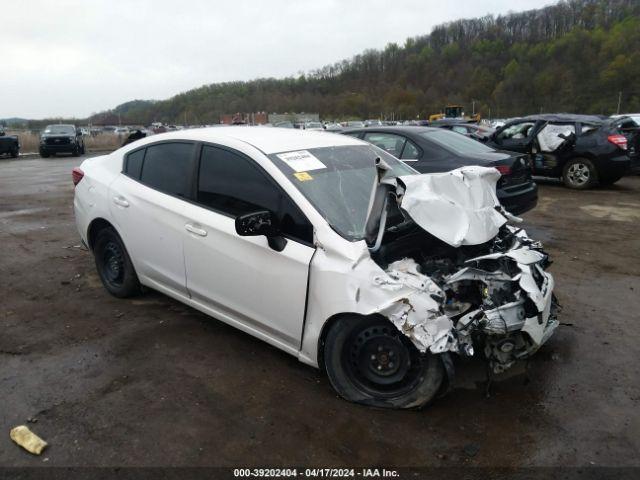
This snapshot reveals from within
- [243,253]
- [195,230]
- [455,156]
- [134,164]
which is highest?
[134,164]

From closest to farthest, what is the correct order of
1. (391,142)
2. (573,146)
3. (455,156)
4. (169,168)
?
(169,168), (455,156), (391,142), (573,146)

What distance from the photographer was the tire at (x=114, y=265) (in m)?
4.68

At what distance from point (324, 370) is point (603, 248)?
503cm

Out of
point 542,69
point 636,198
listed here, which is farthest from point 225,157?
point 542,69

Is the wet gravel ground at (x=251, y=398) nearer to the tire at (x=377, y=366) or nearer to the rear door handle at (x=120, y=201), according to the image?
the tire at (x=377, y=366)

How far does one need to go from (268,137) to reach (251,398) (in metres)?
1.99

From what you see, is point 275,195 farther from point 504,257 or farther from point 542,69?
point 542,69

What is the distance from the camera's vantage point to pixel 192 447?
2789 millimetres

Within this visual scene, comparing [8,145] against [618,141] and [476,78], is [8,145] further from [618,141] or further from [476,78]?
[476,78]

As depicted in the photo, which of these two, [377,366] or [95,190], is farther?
[95,190]

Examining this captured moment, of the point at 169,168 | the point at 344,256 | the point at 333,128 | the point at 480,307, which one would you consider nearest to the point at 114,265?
the point at 169,168

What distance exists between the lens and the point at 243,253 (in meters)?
3.51

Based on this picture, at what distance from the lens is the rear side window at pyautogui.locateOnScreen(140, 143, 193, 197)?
161 inches

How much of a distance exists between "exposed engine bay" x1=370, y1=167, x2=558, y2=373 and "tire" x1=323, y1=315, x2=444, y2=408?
179 millimetres
